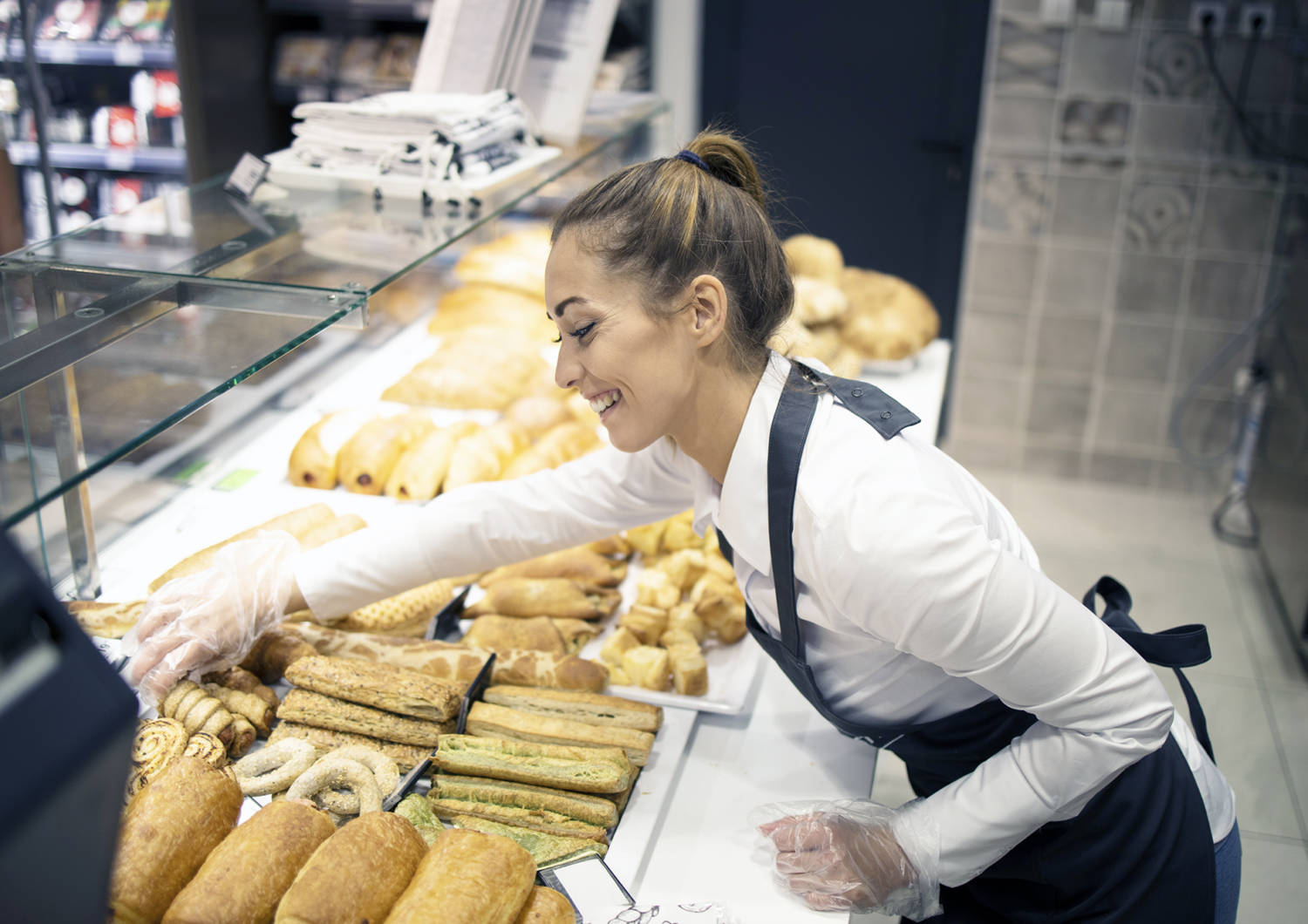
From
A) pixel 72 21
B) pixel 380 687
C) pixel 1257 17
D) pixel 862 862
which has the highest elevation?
pixel 1257 17

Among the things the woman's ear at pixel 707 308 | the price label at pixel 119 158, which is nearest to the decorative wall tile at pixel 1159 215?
the woman's ear at pixel 707 308

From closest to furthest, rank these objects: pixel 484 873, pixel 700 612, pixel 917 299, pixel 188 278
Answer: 1. pixel 484 873
2. pixel 188 278
3. pixel 700 612
4. pixel 917 299

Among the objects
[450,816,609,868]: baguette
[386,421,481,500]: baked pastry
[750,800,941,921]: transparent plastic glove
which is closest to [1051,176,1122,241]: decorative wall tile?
[386,421,481,500]: baked pastry

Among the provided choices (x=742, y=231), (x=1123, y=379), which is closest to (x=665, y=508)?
(x=742, y=231)

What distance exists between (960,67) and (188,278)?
12.9 feet

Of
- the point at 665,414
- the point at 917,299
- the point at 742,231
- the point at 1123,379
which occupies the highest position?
the point at 742,231

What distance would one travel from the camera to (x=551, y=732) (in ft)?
5.24

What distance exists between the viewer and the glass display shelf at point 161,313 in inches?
51.4

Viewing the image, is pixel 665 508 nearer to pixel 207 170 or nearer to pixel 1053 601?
pixel 1053 601

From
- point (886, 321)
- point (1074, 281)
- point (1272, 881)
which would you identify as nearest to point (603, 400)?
point (886, 321)

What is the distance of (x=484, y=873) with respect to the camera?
1.24 m

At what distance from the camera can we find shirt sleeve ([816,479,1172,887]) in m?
1.29

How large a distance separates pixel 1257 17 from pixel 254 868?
4481 millimetres

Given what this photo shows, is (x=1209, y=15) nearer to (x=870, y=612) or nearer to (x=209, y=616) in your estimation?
(x=870, y=612)
